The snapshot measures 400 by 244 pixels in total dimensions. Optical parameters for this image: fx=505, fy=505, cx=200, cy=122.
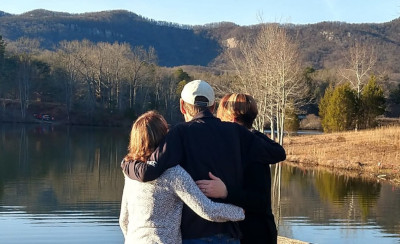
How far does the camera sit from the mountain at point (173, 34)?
118 m

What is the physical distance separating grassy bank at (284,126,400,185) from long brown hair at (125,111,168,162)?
17.8 m

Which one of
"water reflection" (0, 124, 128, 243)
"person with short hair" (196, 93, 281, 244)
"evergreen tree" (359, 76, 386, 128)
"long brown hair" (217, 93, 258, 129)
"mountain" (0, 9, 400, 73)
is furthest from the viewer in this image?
Answer: "mountain" (0, 9, 400, 73)

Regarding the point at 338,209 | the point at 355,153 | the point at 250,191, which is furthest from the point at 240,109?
the point at 355,153

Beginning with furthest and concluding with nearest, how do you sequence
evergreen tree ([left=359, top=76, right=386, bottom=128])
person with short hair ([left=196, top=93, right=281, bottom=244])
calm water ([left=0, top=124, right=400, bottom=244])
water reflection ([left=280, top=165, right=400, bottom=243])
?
evergreen tree ([left=359, top=76, right=386, bottom=128]) < water reflection ([left=280, top=165, right=400, bottom=243]) < calm water ([left=0, top=124, right=400, bottom=244]) < person with short hair ([left=196, top=93, right=281, bottom=244])

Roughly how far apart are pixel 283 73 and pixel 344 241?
3765mm

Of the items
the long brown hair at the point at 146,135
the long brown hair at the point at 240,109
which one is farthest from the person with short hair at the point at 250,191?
the long brown hair at the point at 146,135

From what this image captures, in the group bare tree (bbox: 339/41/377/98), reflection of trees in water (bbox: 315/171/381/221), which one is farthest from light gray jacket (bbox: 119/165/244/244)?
bare tree (bbox: 339/41/377/98)

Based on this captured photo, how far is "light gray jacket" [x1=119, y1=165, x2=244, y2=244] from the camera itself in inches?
95.3

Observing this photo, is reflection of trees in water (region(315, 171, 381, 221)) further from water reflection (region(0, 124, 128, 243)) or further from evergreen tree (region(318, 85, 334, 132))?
evergreen tree (region(318, 85, 334, 132))

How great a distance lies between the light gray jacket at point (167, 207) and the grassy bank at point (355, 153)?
1769cm

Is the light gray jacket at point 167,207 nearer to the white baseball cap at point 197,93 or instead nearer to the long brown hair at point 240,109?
the white baseball cap at point 197,93

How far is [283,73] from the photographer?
36.2ft

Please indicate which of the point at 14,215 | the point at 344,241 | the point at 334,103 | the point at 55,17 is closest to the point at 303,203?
the point at 344,241

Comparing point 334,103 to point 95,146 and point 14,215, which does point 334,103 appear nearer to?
point 95,146
